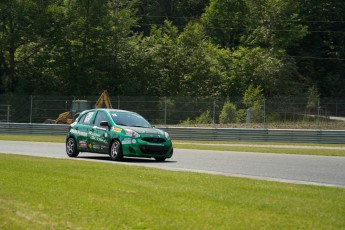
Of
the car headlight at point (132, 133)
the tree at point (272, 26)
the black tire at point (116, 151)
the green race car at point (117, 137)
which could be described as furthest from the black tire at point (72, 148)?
the tree at point (272, 26)

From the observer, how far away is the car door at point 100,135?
61.0 ft

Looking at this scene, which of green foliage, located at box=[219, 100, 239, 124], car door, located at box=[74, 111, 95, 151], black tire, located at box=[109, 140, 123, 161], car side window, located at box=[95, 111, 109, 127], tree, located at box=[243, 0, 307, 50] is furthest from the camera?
tree, located at box=[243, 0, 307, 50]

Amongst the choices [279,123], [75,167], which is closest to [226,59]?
[279,123]

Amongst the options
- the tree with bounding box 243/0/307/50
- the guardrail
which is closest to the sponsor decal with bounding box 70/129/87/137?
the guardrail

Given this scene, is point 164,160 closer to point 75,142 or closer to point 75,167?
point 75,142

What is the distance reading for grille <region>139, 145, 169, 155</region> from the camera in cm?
1795

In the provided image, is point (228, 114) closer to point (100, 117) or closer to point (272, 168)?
point (100, 117)

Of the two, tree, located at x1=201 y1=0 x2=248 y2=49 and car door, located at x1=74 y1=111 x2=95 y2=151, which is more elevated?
tree, located at x1=201 y1=0 x2=248 y2=49

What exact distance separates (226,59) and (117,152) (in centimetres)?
4300

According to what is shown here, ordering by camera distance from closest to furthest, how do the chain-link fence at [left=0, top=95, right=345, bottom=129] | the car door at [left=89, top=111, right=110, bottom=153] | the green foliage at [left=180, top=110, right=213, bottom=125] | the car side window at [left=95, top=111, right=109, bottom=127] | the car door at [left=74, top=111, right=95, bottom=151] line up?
the car door at [left=89, top=111, right=110, bottom=153] → the car side window at [left=95, top=111, right=109, bottom=127] → the car door at [left=74, top=111, right=95, bottom=151] → the chain-link fence at [left=0, top=95, right=345, bottom=129] → the green foliage at [left=180, top=110, right=213, bottom=125]

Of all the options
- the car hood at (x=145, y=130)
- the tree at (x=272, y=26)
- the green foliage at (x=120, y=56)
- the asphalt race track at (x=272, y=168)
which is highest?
the tree at (x=272, y=26)

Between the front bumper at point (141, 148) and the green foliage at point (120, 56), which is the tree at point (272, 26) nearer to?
the green foliage at point (120, 56)

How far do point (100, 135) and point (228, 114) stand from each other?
19280 millimetres

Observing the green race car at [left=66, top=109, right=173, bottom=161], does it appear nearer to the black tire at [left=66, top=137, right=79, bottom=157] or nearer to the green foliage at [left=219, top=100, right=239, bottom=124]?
the black tire at [left=66, top=137, right=79, bottom=157]
